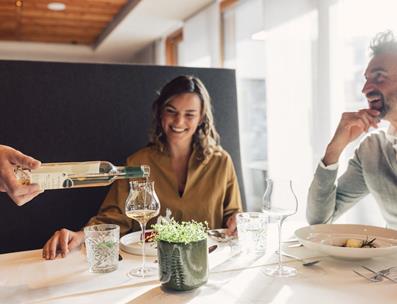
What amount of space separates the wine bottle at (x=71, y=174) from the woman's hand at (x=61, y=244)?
0.68 ft

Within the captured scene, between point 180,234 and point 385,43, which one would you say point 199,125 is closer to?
point 385,43

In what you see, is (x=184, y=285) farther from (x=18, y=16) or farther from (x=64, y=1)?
(x=18, y=16)

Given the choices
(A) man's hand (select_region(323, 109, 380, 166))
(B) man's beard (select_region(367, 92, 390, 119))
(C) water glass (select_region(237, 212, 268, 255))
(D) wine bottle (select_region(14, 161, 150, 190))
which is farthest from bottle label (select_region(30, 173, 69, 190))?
(B) man's beard (select_region(367, 92, 390, 119))

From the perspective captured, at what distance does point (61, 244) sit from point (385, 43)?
3.89 feet

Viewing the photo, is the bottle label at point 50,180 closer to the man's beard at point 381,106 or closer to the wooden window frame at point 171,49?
the man's beard at point 381,106

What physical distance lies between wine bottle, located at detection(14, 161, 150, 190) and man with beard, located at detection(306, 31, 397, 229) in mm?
638

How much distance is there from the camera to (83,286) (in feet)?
3.29

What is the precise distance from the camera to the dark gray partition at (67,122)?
1.88m

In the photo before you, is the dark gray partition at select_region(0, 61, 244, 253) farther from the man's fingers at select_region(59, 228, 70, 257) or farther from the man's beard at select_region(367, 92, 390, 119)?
the man's beard at select_region(367, 92, 390, 119)

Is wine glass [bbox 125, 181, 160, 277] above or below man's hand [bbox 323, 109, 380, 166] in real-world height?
below

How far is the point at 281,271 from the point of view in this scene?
107cm

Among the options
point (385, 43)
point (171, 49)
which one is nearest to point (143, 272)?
point (385, 43)

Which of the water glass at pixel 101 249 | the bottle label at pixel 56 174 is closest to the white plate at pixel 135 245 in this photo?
the water glass at pixel 101 249

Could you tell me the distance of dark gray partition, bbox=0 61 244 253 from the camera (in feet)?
6.15
